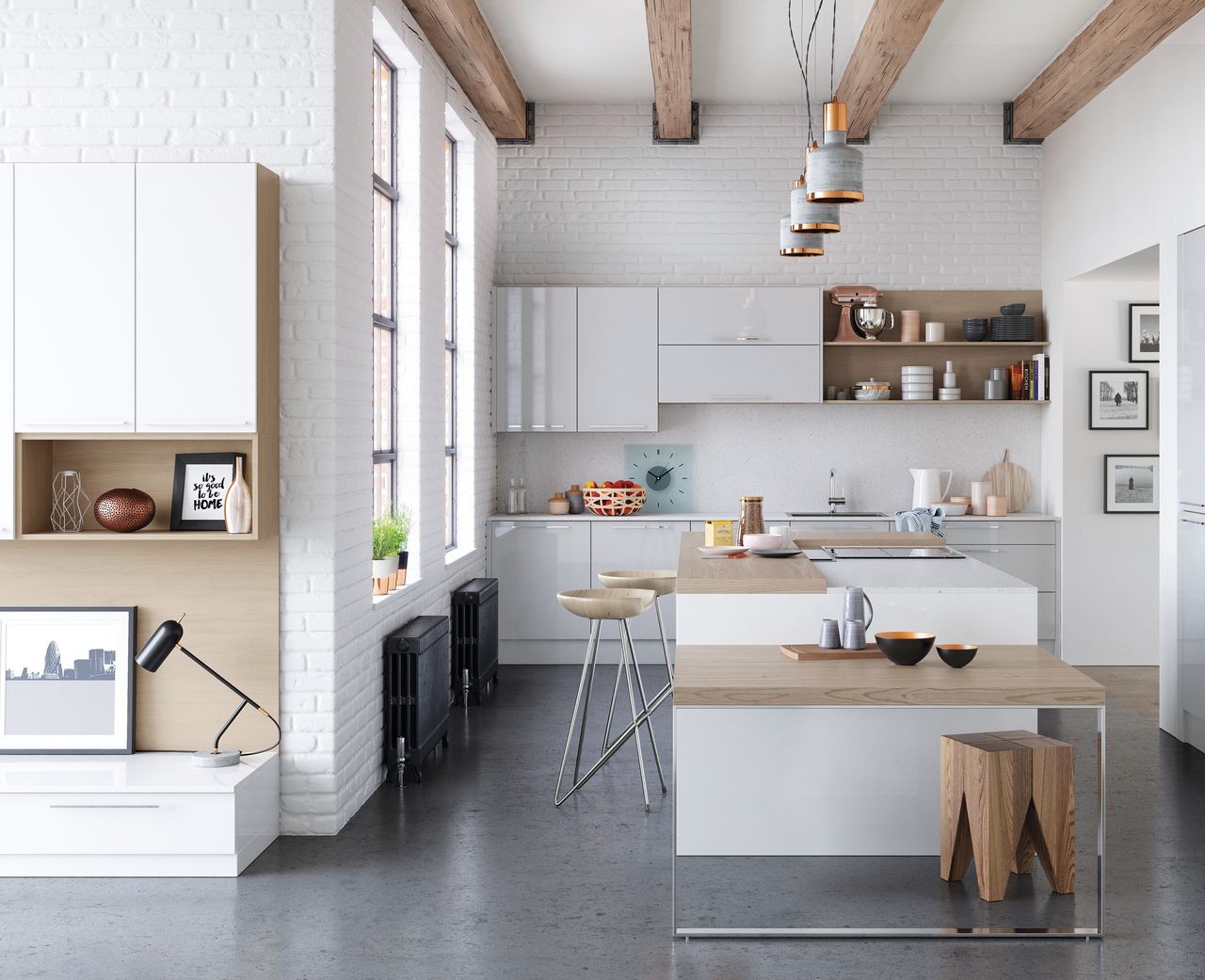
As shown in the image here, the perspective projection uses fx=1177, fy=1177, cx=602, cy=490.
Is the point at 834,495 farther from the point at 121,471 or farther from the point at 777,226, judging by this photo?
the point at 121,471

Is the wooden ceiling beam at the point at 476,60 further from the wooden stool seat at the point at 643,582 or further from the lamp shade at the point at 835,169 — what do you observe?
the wooden stool seat at the point at 643,582

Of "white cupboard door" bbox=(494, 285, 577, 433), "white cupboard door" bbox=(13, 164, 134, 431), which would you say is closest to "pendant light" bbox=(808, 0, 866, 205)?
"white cupboard door" bbox=(13, 164, 134, 431)

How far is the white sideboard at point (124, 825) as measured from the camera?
379 centimetres

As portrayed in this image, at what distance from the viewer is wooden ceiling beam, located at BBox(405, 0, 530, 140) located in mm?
5500

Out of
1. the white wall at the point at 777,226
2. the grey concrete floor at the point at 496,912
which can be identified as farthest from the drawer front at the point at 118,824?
the white wall at the point at 777,226

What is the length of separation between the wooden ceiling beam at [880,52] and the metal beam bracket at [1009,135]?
0.92m

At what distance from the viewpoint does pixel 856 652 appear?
355 centimetres

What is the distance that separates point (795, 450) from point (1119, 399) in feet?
6.71

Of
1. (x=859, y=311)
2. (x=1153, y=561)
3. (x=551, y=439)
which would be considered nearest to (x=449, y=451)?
(x=551, y=439)

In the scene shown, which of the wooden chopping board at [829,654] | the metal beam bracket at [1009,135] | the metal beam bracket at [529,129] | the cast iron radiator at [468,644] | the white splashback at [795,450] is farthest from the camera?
the white splashback at [795,450]

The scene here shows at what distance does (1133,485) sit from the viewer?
288 inches

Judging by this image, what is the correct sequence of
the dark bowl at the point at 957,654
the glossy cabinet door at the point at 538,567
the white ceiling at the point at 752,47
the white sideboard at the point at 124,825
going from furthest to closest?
the glossy cabinet door at the point at 538,567, the white ceiling at the point at 752,47, the white sideboard at the point at 124,825, the dark bowl at the point at 957,654

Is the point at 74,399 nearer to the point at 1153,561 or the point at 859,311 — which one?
the point at 859,311

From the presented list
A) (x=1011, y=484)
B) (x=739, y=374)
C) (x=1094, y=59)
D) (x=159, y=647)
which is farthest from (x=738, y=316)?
(x=159, y=647)
